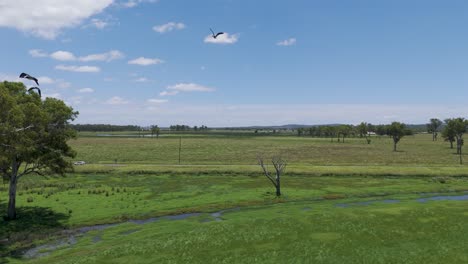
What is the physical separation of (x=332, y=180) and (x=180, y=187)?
32562 mm

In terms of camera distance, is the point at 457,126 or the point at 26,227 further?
the point at 457,126

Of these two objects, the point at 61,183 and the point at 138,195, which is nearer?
the point at 138,195

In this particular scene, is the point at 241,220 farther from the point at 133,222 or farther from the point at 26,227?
the point at 26,227

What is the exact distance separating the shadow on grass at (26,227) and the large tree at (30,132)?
225 centimetres

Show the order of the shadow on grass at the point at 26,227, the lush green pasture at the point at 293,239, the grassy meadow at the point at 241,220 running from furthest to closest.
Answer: the shadow on grass at the point at 26,227 < the grassy meadow at the point at 241,220 < the lush green pasture at the point at 293,239

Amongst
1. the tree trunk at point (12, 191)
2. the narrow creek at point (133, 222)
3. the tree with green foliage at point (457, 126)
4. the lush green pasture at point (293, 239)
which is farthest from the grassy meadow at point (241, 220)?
the tree with green foliage at point (457, 126)

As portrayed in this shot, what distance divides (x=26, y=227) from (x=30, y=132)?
11.8 metres

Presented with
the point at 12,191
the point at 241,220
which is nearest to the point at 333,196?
the point at 241,220

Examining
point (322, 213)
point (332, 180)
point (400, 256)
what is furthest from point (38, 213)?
point (332, 180)

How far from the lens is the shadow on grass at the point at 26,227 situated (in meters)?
35.3

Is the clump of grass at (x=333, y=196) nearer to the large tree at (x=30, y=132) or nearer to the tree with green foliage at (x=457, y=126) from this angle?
the large tree at (x=30, y=132)

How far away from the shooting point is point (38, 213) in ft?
155

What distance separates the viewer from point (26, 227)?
1641 inches

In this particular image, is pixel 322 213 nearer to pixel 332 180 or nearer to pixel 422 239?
pixel 422 239
